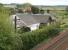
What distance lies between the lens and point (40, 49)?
14.4m

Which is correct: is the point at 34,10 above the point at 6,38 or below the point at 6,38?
below

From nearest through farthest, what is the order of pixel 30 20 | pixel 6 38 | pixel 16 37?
1. pixel 6 38
2. pixel 16 37
3. pixel 30 20

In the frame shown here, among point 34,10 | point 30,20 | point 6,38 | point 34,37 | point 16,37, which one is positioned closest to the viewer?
point 6,38

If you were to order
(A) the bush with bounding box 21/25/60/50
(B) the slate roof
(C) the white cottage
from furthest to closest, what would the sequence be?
(B) the slate roof, (C) the white cottage, (A) the bush with bounding box 21/25/60/50

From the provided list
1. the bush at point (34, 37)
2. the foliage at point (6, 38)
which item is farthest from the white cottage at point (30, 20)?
the foliage at point (6, 38)

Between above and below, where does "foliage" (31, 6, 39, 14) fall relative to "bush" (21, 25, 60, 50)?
below

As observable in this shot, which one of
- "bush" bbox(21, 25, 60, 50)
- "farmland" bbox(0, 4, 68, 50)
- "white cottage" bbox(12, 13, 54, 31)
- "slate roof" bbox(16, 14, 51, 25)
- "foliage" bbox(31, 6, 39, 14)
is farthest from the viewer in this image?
"foliage" bbox(31, 6, 39, 14)

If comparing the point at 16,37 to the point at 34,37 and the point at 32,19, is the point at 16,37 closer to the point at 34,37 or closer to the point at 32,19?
the point at 34,37

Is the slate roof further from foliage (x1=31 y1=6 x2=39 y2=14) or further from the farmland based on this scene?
the farmland

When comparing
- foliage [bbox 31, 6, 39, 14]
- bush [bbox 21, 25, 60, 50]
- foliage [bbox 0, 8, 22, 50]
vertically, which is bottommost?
foliage [bbox 31, 6, 39, 14]

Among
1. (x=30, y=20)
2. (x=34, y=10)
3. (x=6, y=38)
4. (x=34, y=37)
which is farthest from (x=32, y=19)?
(x=6, y=38)

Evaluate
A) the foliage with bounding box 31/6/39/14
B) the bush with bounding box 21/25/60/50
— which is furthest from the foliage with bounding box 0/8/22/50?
the foliage with bounding box 31/6/39/14

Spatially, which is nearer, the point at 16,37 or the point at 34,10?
the point at 16,37

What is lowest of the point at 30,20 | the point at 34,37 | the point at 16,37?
the point at 30,20
